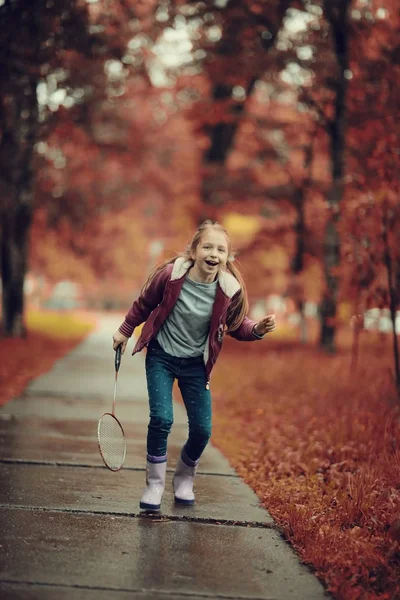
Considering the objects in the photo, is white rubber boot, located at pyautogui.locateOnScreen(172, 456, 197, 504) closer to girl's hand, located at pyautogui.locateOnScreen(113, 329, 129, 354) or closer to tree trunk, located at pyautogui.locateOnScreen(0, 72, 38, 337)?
girl's hand, located at pyautogui.locateOnScreen(113, 329, 129, 354)

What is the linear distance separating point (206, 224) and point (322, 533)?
202cm

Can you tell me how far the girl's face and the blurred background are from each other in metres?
3.73

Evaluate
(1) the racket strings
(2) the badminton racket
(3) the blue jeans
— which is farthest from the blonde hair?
(1) the racket strings

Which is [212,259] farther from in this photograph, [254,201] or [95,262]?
[95,262]

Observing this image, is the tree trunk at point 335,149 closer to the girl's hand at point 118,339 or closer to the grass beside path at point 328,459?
the grass beside path at point 328,459

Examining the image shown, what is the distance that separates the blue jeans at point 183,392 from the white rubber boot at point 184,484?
0.11 m

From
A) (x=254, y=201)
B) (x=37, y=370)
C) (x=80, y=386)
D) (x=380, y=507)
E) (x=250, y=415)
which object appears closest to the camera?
(x=380, y=507)

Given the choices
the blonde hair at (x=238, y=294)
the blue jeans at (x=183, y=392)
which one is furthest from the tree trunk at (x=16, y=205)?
the blue jeans at (x=183, y=392)

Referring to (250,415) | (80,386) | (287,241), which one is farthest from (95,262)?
(250,415)

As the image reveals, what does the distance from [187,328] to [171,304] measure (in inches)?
8.1

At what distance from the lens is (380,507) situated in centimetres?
480

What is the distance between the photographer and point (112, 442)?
5121 millimetres

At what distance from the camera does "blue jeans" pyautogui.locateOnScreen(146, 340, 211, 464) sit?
5.02m

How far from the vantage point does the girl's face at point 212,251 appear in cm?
492
